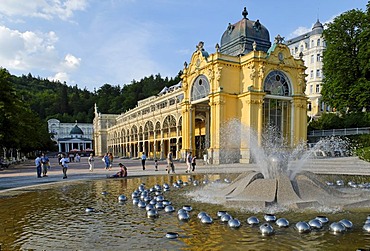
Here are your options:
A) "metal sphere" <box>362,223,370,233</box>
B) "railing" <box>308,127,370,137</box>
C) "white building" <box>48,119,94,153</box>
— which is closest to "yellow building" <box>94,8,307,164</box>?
"railing" <box>308,127,370,137</box>

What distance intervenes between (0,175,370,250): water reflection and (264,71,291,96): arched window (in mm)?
30200

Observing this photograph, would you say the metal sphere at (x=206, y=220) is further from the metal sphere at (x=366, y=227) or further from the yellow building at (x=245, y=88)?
the yellow building at (x=245, y=88)

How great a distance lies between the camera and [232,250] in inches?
256

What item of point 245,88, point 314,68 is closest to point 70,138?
point 314,68

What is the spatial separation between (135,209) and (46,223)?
123 inches

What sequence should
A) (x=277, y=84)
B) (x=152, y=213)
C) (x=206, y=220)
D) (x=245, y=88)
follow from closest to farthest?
1. (x=206, y=220)
2. (x=152, y=213)
3. (x=245, y=88)
4. (x=277, y=84)

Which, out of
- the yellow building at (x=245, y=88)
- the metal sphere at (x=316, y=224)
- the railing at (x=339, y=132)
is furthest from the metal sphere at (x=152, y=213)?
the railing at (x=339, y=132)

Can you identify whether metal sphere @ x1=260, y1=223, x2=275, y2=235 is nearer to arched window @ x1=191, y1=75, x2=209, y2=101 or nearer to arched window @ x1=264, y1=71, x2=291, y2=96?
arched window @ x1=264, y1=71, x2=291, y2=96

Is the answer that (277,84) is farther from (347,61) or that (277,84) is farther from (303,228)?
(303,228)

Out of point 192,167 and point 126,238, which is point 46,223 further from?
point 192,167

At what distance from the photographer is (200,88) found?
41.9 metres

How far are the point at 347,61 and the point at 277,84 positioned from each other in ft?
31.4

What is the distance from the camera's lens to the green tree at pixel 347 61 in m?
36.8

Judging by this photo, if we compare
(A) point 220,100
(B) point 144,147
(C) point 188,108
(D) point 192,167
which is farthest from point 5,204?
(B) point 144,147
